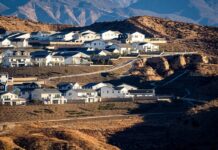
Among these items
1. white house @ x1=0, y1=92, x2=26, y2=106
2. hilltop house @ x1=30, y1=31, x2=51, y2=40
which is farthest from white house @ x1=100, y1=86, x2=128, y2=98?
hilltop house @ x1=30, y1=31, x2=51, y2=40

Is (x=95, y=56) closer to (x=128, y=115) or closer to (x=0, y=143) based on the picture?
(x=128, y=115)

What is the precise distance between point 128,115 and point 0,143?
38.9ft

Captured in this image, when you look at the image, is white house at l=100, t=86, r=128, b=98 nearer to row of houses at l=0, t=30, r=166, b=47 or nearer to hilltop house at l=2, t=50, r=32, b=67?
hilltop house at l=2, t=50, r=32, b=67

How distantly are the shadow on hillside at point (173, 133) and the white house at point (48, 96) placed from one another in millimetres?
6051

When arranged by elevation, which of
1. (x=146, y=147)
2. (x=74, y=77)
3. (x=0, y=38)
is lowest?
(x=146, y=147)

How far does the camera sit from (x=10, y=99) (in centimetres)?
5306

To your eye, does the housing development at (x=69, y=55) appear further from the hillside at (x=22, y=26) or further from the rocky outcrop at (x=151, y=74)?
the hillside at (x=22, y=26)

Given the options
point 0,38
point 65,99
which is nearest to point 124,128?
point 65,99

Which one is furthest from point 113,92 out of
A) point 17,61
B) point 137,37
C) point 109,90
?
point 137,37

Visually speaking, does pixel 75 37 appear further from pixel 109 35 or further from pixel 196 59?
pixel 196 59

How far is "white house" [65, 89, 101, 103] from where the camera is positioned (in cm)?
5538

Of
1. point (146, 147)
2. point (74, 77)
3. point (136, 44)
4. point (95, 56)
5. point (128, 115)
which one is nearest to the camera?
point (146, 147)

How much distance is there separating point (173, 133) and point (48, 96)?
32.8 ft

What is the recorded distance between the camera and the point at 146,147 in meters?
47.2
